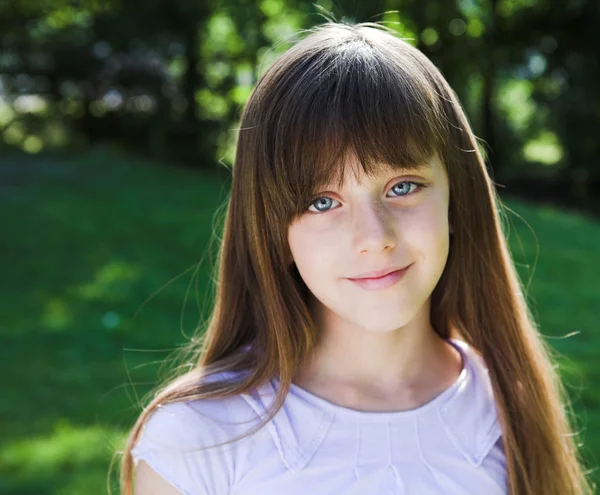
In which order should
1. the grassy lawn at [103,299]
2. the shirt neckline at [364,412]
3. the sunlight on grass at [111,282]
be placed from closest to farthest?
1. the shirt neckline at [364,412]
2. the grassy lawn at [103,299]
3. the sunlight on grass at [111,282]

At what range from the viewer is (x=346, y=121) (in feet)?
4.89

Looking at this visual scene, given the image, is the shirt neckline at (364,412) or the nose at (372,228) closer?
the nose at (372,228)

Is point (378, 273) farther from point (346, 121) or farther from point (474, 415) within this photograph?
point (474, 415)

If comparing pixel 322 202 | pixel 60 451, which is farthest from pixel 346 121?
pixel 60 451

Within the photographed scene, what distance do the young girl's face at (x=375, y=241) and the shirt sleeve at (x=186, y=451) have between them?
0.33 meters

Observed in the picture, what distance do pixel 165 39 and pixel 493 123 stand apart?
5.77 m

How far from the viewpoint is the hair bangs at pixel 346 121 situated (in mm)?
1494

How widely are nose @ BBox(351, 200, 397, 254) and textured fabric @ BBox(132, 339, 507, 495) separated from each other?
13.7 inches

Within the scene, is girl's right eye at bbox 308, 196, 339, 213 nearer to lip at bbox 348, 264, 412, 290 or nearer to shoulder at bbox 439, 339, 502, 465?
lip at bbox 348, 264, 412, 290

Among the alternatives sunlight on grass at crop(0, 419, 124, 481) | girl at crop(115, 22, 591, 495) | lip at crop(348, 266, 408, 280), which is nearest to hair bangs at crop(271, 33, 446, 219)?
girl at crop(115, 22, 591, 495)

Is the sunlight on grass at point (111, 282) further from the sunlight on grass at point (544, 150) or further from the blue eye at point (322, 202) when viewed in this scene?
the sunlight on grass at point (544, 150)

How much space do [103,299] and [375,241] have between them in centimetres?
433

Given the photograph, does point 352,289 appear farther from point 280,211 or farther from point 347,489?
point 347,489

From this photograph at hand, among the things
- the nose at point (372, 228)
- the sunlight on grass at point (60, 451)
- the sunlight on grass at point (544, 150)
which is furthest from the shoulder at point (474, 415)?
the sunlight on grass at point (544, 150)
